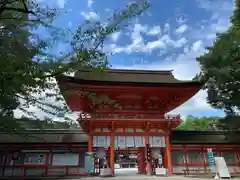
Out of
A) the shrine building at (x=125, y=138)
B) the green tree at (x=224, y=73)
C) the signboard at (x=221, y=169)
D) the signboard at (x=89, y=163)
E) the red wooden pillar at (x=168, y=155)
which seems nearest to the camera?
the signboard at (x=221, y=169)

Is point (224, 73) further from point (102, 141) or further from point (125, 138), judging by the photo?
point (102, 141)

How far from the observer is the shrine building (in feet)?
40.8

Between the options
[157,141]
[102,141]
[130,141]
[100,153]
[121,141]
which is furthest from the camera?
[100,153]

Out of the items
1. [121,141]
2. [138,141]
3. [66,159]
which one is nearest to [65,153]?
[66,159]

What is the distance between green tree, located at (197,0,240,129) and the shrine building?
2181 mm

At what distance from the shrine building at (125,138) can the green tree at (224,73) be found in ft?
7.16

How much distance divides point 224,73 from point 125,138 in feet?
27.3

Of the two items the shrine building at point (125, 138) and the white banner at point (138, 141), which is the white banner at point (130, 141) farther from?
the white banner at point (138, 141)

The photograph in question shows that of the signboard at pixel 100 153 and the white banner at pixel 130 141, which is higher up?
the white banner at pixel 130 141

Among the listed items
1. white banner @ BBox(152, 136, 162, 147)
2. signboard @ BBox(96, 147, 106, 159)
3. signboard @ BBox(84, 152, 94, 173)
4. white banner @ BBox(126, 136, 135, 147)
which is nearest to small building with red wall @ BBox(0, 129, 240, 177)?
signboard @ BBox(96, 147, 106, 159)

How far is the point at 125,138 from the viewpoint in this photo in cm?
1298

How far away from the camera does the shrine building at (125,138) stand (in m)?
12.4

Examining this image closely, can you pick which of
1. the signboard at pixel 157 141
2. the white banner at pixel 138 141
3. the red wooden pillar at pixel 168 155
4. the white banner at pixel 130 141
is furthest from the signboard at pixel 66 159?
the red wooden pillar at pixel 168 155

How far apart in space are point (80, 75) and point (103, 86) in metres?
2.38
